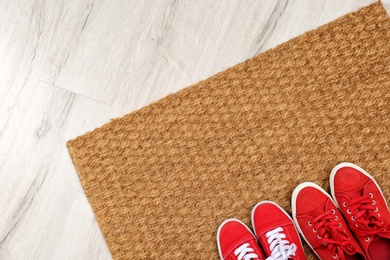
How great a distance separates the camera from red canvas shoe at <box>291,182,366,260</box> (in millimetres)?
850

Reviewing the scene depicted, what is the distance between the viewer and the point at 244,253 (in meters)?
0.86

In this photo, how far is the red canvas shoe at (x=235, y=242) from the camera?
0.86 m

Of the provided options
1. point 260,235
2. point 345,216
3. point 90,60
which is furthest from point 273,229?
point 90,60

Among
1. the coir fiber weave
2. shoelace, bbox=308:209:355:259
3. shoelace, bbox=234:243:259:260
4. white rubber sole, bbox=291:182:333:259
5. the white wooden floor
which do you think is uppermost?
the white wooden floor

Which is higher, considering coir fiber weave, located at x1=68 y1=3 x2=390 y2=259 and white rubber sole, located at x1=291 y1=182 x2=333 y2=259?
coir fiber weave, located at x1=68 y1=3 x2=390 y2=259

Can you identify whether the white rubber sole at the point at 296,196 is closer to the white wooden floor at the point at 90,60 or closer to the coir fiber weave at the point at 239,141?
the coir fiber weave at the point at 239,141

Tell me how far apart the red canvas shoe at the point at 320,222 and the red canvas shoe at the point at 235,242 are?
113 mm

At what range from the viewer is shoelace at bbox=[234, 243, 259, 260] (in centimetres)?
86

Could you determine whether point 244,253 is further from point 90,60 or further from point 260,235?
point 90,60

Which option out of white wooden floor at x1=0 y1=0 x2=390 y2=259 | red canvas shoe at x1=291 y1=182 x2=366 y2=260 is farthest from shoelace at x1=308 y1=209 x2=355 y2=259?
white wooden floor at x1=0 y1=0 x2=390 y2=259

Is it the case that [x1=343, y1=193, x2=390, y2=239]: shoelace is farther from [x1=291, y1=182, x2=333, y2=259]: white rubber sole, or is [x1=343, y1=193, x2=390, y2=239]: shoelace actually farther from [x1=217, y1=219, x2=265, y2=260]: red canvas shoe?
[x1=217, y1=219, x2=265, y2=260]: red canvas shoe

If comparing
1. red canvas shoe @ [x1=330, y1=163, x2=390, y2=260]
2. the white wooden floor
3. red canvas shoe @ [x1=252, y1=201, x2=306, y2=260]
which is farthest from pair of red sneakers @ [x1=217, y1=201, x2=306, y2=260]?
the white wooden floor

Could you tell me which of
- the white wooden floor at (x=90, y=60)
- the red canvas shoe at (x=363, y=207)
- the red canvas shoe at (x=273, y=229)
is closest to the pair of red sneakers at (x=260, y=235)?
the red canvas shoe at (x=273, y=229)

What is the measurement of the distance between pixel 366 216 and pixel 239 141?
323 millimetres
